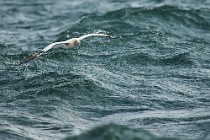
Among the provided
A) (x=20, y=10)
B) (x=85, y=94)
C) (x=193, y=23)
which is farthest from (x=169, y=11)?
(x=85, y=94)

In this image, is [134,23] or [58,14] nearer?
A: [134,23]

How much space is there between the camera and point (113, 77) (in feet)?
54.4

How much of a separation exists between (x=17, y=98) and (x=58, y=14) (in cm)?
1174

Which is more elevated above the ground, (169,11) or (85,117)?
(169,11)

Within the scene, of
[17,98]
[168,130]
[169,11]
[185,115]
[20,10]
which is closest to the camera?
[168,130]

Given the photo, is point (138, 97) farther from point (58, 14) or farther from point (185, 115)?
point (58, 14)

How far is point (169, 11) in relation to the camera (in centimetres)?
2397

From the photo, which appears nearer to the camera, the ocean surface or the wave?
the wave

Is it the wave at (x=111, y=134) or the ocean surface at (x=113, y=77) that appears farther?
the ocean surface at (x=113, y=77)

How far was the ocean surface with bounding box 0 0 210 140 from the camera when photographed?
525 inches

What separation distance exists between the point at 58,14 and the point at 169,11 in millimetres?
5049

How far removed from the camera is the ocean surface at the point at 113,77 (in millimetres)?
13336

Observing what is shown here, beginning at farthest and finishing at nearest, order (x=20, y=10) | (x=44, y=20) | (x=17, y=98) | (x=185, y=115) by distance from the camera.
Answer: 1. (x=20, y=10)
2. (x=44, y=20)
3. (x=17, y=98)
4. (x=185, y=115)

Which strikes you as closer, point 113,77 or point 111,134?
point 111,134
